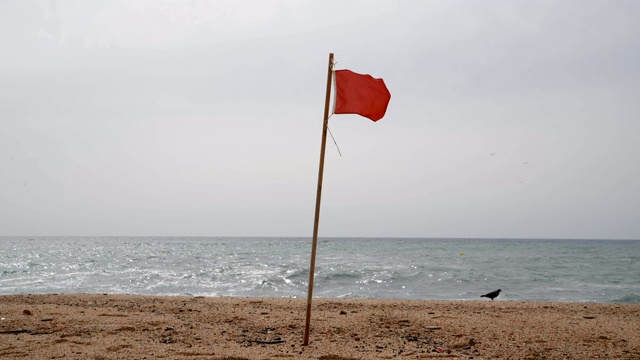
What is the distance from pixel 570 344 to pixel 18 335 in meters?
7.95

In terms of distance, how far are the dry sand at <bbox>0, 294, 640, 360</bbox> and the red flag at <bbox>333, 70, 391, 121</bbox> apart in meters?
3.27

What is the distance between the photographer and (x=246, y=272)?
82.9ft

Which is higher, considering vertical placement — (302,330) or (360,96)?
(360,96)

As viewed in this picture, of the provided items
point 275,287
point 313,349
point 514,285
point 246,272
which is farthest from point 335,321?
point 246,272

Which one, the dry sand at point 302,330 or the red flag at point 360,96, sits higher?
the red flag at point 360,96

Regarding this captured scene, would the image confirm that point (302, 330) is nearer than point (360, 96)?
No

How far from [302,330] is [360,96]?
12.9 feet

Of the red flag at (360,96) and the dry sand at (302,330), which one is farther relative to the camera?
the red flag at (360,96)

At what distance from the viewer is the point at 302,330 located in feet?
27.0

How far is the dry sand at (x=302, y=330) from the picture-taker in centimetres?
657

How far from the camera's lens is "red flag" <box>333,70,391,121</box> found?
7012mm

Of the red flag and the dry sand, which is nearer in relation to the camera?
the dry sand

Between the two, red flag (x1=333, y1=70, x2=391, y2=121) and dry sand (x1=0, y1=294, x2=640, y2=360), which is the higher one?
red flag (x1=333, y1=70, x2=391, y2=121)

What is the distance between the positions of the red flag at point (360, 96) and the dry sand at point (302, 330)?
3.27 meters
